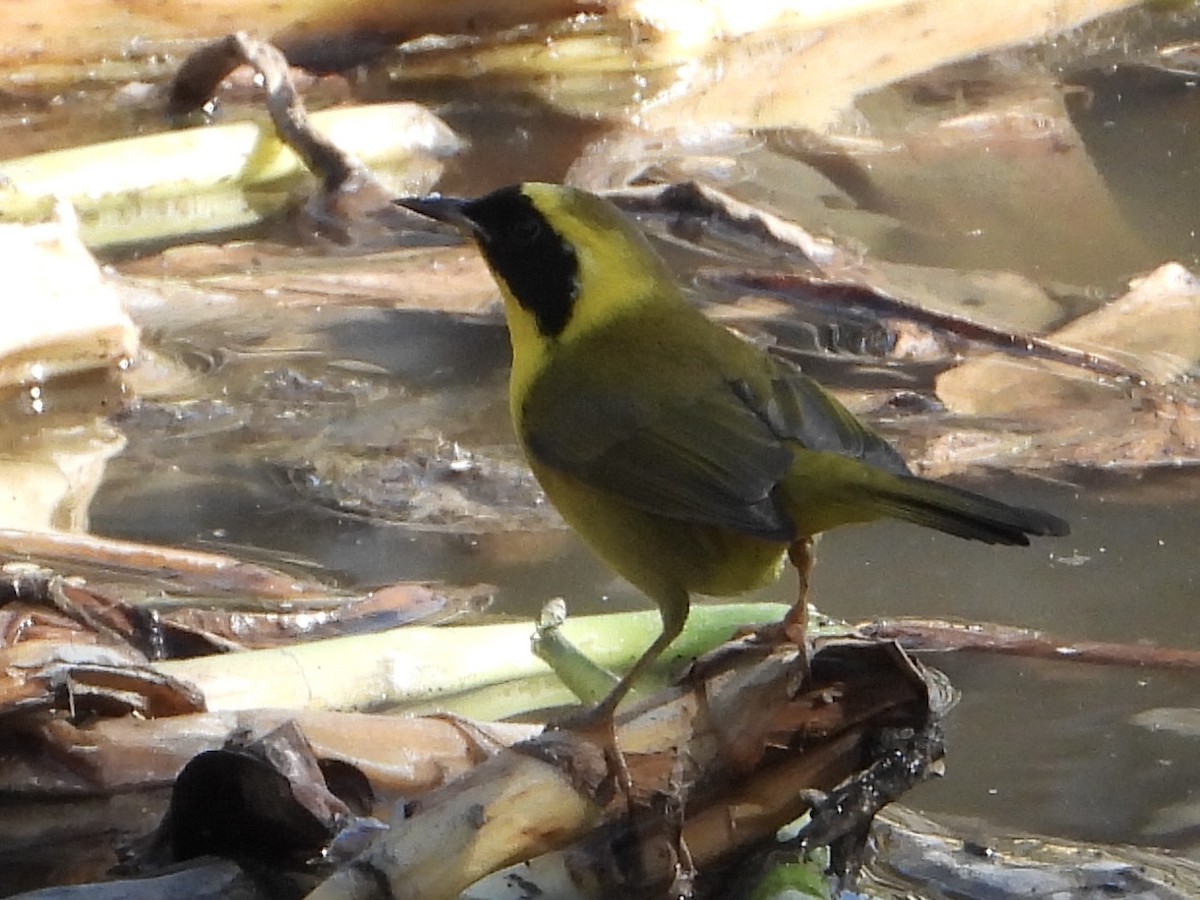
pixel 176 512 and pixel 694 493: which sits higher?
pixel 694 493

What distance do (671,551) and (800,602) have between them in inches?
8.5

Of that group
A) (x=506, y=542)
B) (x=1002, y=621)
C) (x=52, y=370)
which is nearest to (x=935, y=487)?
(x=1002, y=621)

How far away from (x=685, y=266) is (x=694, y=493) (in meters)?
2.93

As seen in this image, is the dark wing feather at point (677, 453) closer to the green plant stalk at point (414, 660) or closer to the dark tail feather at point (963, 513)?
the dark tail feather at point (963, 513)

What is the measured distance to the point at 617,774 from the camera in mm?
2562

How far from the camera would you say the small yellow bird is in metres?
2.74

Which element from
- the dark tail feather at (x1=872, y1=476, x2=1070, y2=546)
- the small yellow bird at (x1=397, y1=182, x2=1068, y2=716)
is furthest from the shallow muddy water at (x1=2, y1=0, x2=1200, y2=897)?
the dark tail feather at (x1=872, y1=476, x2=1070, y2=546)

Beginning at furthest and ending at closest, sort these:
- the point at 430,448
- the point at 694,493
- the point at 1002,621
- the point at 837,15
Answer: the point at 837,15
the point at 430,448
the point at 1002,621
the point at 694,493

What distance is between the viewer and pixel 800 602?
2.91 meters

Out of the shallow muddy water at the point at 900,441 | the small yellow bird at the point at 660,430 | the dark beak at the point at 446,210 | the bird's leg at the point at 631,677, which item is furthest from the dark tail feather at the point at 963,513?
the dark beak at the point at 446,210

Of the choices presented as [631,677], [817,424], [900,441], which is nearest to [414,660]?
[631,677]

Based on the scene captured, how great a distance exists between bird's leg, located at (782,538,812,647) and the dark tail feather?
25 cm

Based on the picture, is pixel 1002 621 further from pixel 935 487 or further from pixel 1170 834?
pixel 935 487

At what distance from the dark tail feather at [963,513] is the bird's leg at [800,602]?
0.80 ft
